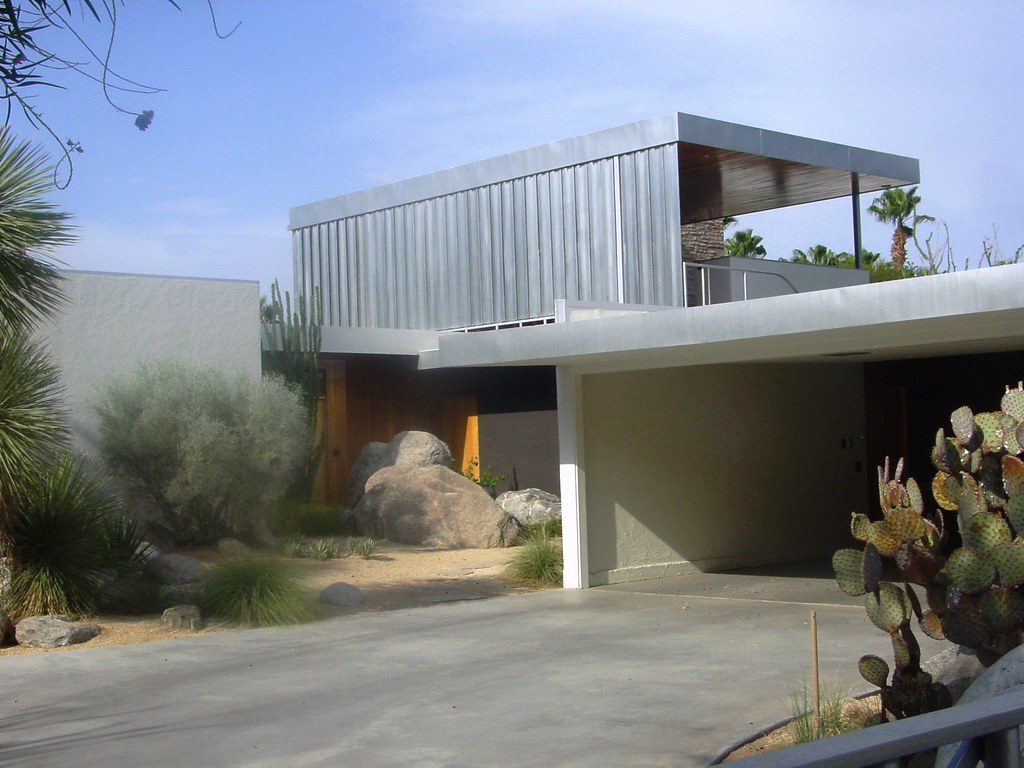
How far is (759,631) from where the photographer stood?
10.6 m

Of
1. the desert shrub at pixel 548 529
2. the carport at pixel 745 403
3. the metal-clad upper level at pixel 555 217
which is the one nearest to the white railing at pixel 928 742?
the carport at pixel 745 403

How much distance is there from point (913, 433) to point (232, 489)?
10.7m

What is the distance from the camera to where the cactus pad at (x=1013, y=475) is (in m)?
5.79

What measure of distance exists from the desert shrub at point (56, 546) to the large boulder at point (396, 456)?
9496 millimetres

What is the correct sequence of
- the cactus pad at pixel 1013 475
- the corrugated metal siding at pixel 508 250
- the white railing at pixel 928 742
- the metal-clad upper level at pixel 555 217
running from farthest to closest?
the corrugated metal siding at pixel 508 250 → the metal-clad upper level at pixel 555 217 → the cactus pad at pixel 1013 475 → the white railing at pixel 928 742

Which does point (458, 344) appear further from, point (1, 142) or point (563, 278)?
point (563, 278)

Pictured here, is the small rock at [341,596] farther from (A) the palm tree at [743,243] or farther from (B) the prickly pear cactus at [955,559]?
(A) the palm tree at [743,243]

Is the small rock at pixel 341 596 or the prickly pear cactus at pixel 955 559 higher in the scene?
the prickly pear cactus at pixel 955 559

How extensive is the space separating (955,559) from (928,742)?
11.2ft

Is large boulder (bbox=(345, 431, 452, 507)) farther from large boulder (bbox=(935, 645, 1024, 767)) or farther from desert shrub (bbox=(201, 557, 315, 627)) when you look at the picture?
large boulder (bbox=(935, 645, 1024, 767))

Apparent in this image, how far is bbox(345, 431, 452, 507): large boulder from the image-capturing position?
2180 centimetres

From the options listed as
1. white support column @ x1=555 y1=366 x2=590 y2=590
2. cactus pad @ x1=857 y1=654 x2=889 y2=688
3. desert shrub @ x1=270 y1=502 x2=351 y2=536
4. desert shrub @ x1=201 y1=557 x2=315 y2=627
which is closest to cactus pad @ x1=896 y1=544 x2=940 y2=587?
cactus pad @ x1=857 y1=654 x2=889 y2=688

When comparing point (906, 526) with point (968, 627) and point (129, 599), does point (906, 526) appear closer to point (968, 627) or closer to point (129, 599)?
point (968, 627)

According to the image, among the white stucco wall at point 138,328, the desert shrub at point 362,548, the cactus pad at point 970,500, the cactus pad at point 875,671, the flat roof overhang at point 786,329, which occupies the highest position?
the white stucco wall at point 138,328
